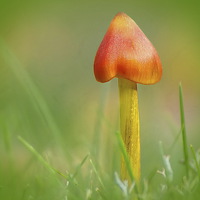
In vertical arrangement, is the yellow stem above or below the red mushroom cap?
below

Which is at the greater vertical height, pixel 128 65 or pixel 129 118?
pixel 128 65

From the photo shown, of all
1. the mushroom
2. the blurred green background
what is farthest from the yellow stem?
the blurred green background

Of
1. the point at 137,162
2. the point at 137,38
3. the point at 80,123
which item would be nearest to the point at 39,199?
the point at 137,162

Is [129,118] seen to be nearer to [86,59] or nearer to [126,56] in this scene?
[126,56]

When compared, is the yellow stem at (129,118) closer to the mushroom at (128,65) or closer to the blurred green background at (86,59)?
the mushroom at (128,65)

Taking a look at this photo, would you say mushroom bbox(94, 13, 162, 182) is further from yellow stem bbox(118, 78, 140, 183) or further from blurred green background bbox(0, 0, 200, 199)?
blurred green background bbox(0, 0, 200, 199)

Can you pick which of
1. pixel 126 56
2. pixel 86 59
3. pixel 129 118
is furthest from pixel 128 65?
pixel 86 59

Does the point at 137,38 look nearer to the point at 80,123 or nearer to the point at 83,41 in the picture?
the point at 80,123

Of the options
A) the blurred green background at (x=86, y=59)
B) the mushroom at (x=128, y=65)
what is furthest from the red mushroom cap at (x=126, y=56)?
the blurred green background at (x=86, y=59)
